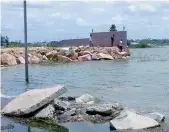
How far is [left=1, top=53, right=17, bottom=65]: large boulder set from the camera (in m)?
40.3

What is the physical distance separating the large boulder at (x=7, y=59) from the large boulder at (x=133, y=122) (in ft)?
97.8

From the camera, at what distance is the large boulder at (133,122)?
11.1 metres

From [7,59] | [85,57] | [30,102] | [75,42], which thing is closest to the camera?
[30,102]

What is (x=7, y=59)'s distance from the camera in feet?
134

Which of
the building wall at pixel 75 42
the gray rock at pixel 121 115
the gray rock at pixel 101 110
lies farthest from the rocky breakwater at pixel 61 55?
the gray rock at pixel 121 115

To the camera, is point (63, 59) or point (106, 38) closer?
point (63, 59)

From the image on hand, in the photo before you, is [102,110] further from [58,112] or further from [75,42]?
[75,42]

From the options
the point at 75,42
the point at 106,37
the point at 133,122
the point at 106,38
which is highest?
the point at 106,37

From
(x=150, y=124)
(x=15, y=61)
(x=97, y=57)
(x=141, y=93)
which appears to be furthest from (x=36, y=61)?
(x=150, y=124)

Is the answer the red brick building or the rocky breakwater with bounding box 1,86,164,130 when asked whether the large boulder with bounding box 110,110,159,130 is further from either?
the red brick building

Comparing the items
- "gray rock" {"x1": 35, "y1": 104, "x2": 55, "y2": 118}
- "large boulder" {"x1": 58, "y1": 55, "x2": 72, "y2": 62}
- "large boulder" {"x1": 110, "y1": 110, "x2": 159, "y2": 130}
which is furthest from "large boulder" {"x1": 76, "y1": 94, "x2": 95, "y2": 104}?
"large boulder" {"x1": 58, "y1": 55, "x2": 72, "y2": 62}

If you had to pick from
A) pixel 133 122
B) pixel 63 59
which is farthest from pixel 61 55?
pixel 133 122

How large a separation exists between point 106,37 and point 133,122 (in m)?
49.0

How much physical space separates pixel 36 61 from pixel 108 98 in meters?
27.0
